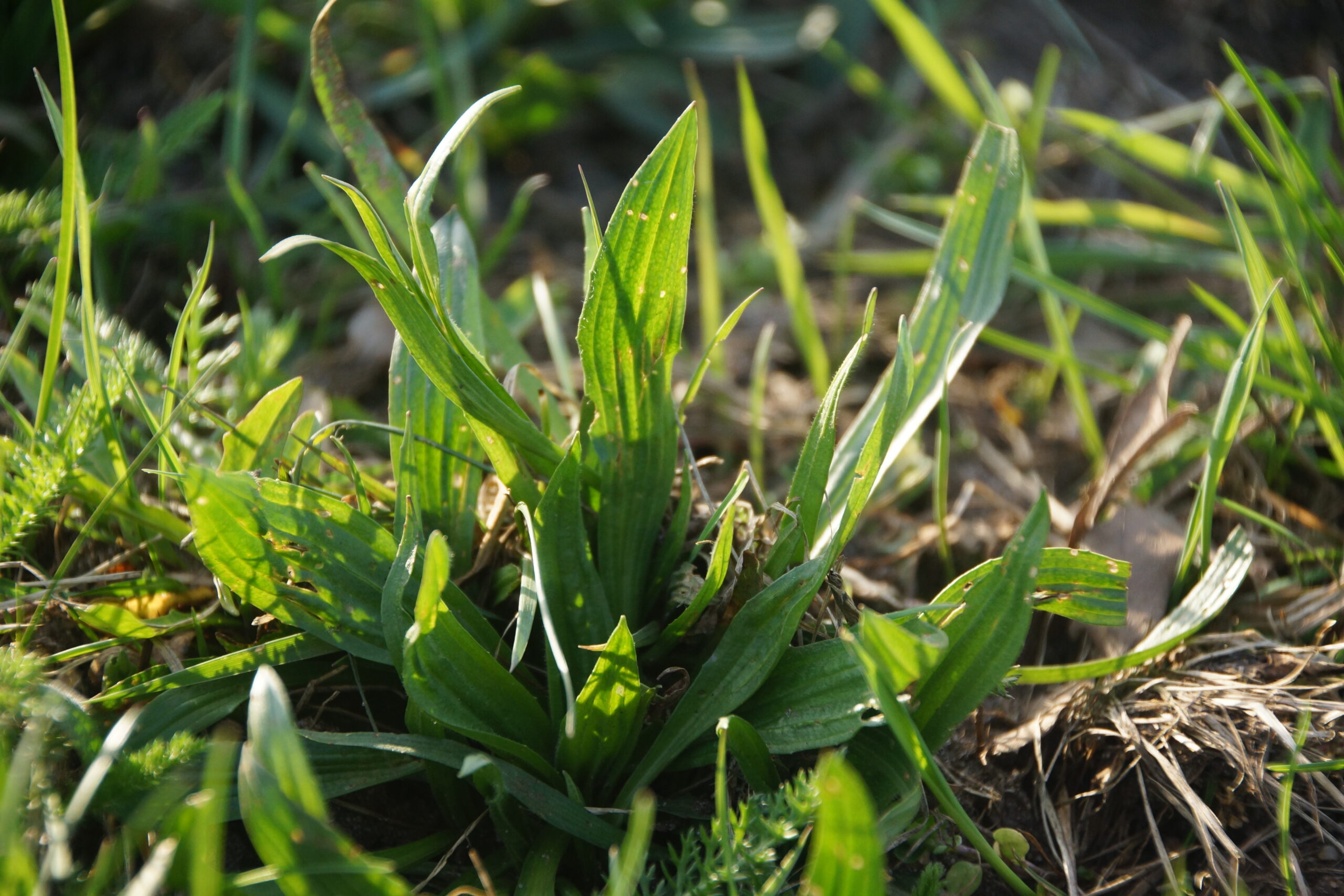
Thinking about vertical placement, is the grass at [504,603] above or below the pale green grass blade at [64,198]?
below

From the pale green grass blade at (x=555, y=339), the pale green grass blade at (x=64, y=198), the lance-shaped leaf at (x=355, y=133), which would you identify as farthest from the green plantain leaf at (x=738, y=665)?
the pale green grass blade at (x=64, y=198)

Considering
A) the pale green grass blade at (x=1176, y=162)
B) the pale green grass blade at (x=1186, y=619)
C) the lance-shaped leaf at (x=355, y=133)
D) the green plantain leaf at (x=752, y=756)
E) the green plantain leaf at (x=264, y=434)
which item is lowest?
the pale green grass blade at (x=1186, y=619)

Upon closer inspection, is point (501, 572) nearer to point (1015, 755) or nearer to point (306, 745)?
point (306, 745)

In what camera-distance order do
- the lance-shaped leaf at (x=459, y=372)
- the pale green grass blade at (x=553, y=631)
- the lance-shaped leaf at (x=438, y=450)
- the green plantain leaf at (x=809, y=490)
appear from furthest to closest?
the lance-shaped leaf at (x=438, y=450), the green plantain leaf at (x=809, y=490), the lance-shaped leaf at (x=459, y=372), the pale green grass blade at (x=553, y=631)

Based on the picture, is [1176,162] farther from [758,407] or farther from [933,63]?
[758,407]

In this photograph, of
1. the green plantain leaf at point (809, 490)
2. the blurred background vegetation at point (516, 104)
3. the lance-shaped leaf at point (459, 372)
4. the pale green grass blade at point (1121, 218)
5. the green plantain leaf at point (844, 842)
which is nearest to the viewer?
the green plantain leaf at point (844, 842)

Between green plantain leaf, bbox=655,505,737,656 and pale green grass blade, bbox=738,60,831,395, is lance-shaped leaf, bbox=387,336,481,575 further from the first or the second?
pale green grass blade, bbox=738,60,831,395

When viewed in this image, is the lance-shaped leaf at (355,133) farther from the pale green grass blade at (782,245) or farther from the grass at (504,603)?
the pale green grass blade at (782,245)
